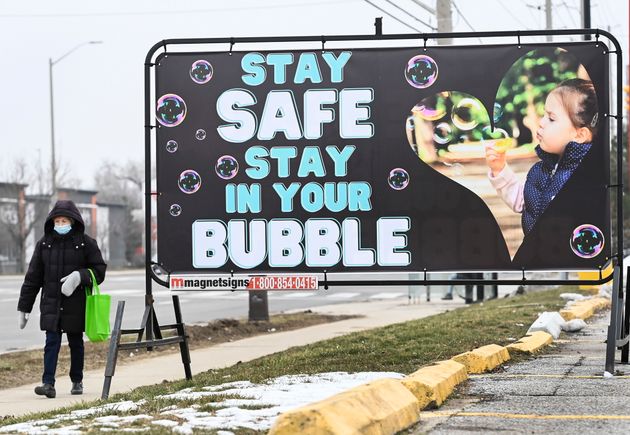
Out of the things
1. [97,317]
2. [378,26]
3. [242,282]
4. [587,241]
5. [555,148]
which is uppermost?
[378,26]

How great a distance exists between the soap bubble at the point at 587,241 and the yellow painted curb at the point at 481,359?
1.21 metres

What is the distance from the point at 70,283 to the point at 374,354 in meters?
3.19

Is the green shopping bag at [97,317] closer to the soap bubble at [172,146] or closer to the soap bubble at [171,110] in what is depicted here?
the soap bubble at [172,146]

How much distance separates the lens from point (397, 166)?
10641 millimetres

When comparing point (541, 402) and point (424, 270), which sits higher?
point (424, 270)

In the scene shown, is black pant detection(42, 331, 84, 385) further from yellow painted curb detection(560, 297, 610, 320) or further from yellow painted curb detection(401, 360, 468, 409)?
yellow painted curb detection(560, 297, 610, 320)

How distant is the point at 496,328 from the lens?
15836 millimetres

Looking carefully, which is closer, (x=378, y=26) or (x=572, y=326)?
(x=378, y=26)

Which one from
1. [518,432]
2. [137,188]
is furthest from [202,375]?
[137,188]

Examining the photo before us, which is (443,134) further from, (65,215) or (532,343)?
(65,215)

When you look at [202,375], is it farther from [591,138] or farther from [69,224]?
[591,138]

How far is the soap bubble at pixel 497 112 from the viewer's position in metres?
10.5

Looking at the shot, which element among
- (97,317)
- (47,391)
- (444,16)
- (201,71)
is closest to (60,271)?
(97,317)

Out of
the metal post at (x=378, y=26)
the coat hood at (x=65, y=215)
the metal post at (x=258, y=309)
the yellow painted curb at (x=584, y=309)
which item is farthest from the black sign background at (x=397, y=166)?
the metal post at (x=258, y=309)
